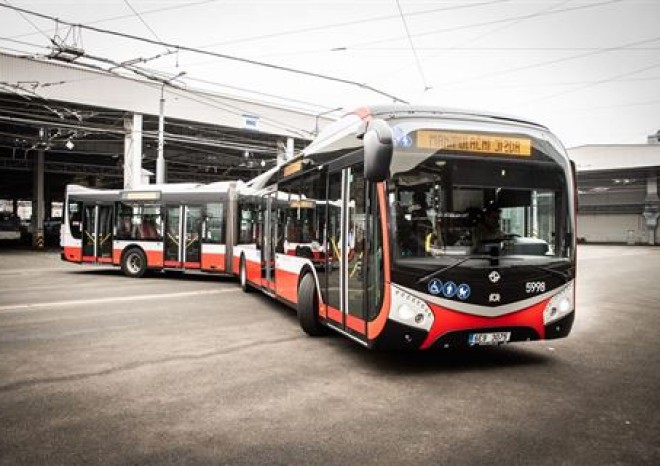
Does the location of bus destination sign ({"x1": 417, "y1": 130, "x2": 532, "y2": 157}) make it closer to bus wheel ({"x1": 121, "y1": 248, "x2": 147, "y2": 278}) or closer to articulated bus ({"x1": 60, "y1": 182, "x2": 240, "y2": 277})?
articulated bus ({"x1": 60, "y1": 182, "x2": 240, "y2": 277})

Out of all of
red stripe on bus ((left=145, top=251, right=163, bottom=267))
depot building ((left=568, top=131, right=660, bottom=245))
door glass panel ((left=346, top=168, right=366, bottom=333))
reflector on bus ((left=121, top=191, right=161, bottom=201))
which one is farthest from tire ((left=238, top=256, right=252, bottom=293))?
depot building ((left=568, top=131, right=660, bottom=245))

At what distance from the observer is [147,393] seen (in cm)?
507

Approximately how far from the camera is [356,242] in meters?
6.26

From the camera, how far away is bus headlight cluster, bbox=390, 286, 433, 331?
5449mm

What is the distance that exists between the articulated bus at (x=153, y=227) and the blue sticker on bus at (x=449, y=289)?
11.3 metres

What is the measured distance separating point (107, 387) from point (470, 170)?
4.28 metres

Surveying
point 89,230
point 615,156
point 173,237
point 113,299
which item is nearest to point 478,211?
point 113,299

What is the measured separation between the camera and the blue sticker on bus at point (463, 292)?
5.58 metres

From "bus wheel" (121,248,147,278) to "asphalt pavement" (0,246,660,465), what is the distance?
8265 mm

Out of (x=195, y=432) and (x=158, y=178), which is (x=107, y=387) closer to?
(x=195, y=432)

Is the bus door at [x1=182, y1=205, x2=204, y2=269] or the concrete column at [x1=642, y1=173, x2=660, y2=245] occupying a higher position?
the concrete column at [x1=642, y1=173, x2=660, y2=245]

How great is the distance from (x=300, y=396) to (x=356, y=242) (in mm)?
1968

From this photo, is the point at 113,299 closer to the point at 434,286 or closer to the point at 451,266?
the point at 434,286

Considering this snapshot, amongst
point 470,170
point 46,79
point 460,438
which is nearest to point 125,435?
point 460,438
